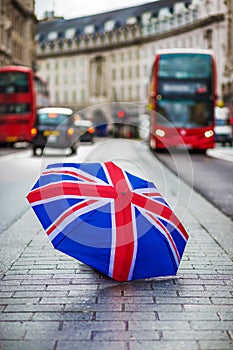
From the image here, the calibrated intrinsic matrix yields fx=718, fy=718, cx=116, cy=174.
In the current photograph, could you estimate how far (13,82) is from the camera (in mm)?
33938

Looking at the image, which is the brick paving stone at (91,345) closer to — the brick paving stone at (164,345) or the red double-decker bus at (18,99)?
the brick paving stone at (164,345)

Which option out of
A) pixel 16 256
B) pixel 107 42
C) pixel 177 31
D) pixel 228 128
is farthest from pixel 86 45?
pixel 16 256

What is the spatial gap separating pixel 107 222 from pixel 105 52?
389 ft

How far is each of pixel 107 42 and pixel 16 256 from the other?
116805 millimetres

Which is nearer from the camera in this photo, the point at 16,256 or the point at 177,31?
the point at 16,256

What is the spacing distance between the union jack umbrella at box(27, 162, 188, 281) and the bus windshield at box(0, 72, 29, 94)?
29.6 m

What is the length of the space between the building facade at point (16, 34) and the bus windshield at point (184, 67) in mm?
34776

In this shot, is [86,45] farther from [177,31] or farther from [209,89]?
[209,89]

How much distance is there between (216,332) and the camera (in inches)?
140

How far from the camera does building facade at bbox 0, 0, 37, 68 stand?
6575 centimetres

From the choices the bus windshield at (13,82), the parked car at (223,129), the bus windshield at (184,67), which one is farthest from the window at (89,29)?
the bus windshield at (184,67)

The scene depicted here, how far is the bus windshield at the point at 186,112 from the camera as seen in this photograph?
26.4 metres

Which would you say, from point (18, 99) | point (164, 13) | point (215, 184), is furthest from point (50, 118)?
point (164, 13)

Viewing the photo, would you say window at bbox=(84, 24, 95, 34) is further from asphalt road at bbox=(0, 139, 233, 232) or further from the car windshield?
asphalt road at bbox=(0, 139, 233, 232)
